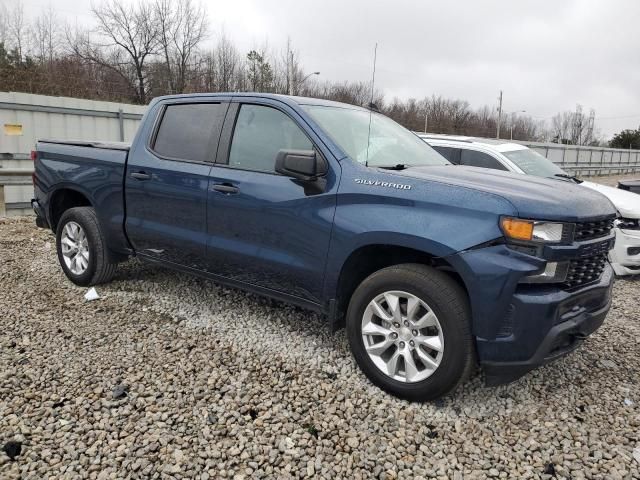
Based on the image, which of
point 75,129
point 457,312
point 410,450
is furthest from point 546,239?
point 75,129

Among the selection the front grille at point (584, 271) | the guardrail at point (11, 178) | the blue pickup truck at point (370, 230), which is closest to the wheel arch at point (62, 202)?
the blue pickup truck at point (370, 230)

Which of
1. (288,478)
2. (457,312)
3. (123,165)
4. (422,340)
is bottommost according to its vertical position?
(288,478)

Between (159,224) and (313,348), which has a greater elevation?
(159,224)

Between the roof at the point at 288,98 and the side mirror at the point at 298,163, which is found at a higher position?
the roof at the point at 288,98

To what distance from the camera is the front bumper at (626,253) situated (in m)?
5.77

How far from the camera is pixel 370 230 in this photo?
9.68 feet

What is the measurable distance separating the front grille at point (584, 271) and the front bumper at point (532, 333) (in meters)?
0.06

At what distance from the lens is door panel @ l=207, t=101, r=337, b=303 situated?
127 inches

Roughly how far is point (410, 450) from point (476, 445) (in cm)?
37

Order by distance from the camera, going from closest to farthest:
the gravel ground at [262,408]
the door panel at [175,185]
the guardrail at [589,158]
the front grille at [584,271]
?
the gravel ground at [262,408] → the front grille at [584,271] → the door panel at [175,185] → the guardrail at [589,158]

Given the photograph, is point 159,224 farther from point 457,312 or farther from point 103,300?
point 457,312

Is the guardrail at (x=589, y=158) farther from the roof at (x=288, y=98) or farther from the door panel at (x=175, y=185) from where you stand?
the door panel at (x=175, y=185)

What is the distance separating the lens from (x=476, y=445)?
263 cm

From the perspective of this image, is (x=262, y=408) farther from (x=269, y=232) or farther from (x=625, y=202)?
(x=625, y=202)
